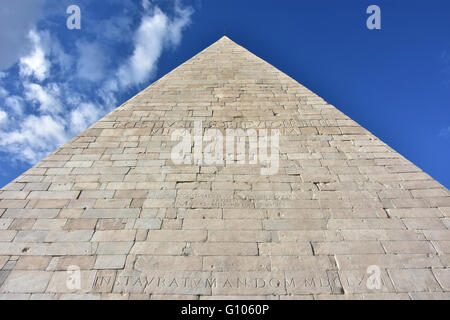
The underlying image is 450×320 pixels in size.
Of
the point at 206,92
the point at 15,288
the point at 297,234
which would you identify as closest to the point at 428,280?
the point at 297,234

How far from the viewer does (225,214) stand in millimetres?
3639

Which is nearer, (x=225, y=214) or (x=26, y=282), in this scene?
(x=26, y=282)

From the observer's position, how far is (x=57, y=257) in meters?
3.19

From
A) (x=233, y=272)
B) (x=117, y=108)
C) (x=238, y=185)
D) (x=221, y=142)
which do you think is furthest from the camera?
(x=117, y=108)

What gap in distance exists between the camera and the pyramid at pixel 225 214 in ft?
Answer: 9.73

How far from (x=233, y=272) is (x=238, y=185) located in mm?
1346

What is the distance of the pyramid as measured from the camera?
9.73 ft

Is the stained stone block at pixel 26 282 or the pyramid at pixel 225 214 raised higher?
the pyramid at pixel 225 214

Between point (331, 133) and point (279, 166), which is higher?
point (331, 133)

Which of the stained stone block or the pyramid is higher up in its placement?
the pyramid

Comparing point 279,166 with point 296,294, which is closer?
point 296,294

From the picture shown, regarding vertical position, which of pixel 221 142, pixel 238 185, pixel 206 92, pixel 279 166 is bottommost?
pixel 238 185

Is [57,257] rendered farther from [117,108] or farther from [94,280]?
[117,108]

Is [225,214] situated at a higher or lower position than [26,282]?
higher
